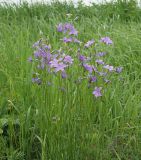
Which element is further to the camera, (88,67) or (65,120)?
(65,120)

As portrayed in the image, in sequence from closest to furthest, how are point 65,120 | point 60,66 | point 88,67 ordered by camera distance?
point 60,66, point 88,67, point 65,120

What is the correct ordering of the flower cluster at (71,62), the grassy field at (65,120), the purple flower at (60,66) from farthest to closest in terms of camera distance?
the grassy field at (65,120), the flower cluster at (71,62), the purple flower at (60,66)

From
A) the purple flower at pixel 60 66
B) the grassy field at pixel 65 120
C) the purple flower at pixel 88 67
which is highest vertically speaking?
the purple flower at pixel 60 66

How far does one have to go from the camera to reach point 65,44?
192cm

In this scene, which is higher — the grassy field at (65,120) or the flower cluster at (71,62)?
the flower cluster at (71,62)

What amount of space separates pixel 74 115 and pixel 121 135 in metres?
0.37

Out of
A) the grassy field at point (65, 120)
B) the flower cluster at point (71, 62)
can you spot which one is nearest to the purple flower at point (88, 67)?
the flower cluster at point (71, 62)

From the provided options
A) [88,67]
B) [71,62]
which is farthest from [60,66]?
[88,67]

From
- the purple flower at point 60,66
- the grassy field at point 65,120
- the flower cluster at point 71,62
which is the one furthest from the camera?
the grassy field at point 65,120

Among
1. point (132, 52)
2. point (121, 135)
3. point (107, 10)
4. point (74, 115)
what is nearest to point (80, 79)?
point (74, 115)

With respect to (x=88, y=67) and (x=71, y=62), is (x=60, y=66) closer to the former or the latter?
(x=71, y=62)

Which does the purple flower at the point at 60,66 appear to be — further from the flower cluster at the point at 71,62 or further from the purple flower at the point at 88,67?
the purple flower at the point at 88,67

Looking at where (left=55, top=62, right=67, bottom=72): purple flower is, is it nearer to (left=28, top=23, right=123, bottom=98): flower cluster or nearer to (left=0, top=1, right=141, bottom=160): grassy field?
(left=28, top=23, right=123, bottom=98): flower cluster

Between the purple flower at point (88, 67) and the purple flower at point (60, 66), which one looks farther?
the purple flower at point (88, 67)
